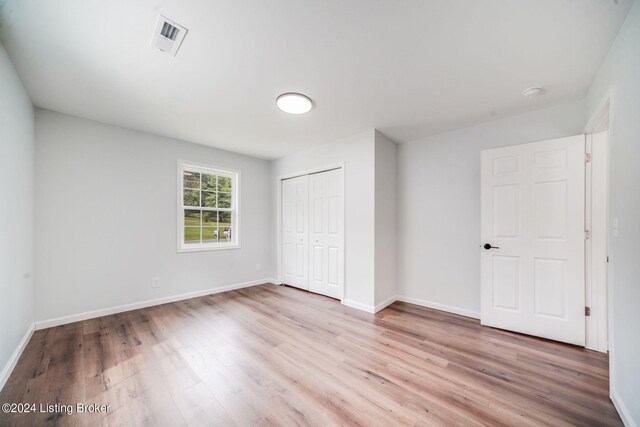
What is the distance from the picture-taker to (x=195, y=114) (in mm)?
2850

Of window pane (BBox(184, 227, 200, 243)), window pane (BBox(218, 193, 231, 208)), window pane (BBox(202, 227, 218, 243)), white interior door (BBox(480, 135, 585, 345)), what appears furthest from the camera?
window pane (BBox(218, 193, 231, 208))

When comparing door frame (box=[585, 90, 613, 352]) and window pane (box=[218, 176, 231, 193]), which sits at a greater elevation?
window pane (box=[218, 176, 231, 193])

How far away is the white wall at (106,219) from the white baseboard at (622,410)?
4471mm

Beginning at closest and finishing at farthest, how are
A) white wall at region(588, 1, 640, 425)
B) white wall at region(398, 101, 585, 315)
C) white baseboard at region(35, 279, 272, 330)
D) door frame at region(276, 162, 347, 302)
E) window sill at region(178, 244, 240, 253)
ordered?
white wall at region(588, 1, 640, 425) < white baseboard at region(35, 279, 272, 330) < white wall at region(398, 101, 585, 315) < door frame at region(276, 162, 347, 302) < window sill at region(178, 244, 240, 253)

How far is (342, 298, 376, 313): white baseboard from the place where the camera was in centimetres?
324

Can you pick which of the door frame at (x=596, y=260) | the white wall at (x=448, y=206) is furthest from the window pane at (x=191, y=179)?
the door frame at (x=596, y=260)

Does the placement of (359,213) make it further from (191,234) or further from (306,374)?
(191,234)

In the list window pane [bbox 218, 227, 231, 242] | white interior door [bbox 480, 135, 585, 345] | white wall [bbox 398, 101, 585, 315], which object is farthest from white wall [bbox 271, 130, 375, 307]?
window pane [bbox 218, 227, 231, 242]

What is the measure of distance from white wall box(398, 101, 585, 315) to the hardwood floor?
0.58 m

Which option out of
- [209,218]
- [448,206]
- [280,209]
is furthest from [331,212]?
[209,218]

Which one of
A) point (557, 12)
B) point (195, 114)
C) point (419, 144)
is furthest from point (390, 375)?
point (195, 114)

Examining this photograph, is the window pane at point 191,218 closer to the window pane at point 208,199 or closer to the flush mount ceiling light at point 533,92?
the window pane at point 208,199

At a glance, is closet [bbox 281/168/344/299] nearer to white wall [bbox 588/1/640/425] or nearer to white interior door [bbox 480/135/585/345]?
white interior door [bbox 480/135/585/345]

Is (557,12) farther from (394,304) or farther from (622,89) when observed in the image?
(394,304)
